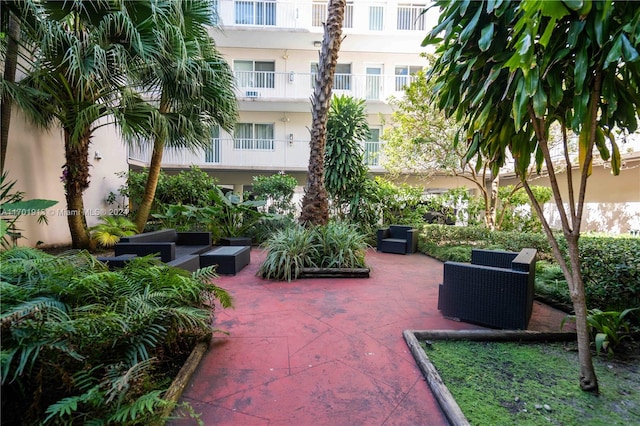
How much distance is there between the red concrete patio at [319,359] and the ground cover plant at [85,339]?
44 cm

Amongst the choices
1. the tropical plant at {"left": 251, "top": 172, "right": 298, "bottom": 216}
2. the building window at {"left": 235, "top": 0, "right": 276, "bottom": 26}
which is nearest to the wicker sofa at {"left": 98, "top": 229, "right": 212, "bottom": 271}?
the tropical plant at {"left": 251, "top": 172, "right": 298, "bottom": 216}

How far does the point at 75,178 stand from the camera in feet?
20.7

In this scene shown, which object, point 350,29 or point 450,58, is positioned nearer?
point 450,58

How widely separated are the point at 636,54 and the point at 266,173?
515 inches

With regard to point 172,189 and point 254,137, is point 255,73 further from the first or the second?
point 172,189

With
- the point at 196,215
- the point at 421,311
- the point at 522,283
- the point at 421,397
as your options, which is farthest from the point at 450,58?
the point at 196,215

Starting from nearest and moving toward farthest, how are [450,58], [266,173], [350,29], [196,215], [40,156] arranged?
[450,58]
[40,156]
[196,215]
[350,29]
[266,173]

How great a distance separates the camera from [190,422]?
187cm

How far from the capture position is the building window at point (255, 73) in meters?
13.4

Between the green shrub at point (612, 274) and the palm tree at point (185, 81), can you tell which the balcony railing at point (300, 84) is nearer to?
the palm tree at point (185, 81)

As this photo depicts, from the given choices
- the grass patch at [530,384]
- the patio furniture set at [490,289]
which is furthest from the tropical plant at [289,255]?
the grass patch at [530,384]

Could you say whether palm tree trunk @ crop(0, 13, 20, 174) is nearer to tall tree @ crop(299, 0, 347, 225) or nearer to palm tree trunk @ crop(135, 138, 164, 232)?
palm tree trunk @ crop(135, 138, 164, 232)

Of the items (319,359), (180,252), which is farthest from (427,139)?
(319,359)

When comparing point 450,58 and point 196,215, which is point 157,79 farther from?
point 450,58
